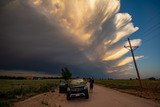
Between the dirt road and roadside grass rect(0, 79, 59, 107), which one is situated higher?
roadside grass rect(0, 79, 59, 107)

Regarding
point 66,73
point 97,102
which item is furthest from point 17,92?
point 66,73

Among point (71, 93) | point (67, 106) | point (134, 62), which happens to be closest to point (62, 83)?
point (134, 62)

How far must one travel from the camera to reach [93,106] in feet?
54.5

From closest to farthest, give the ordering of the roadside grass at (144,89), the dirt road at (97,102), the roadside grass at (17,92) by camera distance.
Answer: the dirt road at (97,102) < the roadside grass at (144,89) < the roadside grass at (17,92)

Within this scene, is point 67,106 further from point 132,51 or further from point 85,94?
point 132,51

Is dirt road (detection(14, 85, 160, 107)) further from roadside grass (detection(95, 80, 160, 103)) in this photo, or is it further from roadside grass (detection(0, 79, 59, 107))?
roadside grass (detection(0, 79, 59, 107))

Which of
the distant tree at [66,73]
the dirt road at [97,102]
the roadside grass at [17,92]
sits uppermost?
the distant tree at [66,73]

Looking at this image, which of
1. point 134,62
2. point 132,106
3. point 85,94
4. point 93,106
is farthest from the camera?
point 134,62

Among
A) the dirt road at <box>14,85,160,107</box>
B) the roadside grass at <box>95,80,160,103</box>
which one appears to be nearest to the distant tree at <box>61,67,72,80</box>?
the roadside grass at <box>95,80,160,103</box>

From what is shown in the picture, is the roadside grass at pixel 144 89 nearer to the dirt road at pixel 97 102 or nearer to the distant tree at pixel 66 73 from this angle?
the dirt road at pixel 97 102

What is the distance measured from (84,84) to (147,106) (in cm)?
929

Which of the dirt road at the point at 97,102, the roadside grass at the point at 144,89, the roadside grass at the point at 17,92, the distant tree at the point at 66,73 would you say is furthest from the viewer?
the distant tree at the point at 66,73

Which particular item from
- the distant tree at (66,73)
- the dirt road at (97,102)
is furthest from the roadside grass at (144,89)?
the distant tree at (66,73)

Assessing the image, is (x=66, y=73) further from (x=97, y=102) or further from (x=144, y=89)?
(x=97, y=102)
